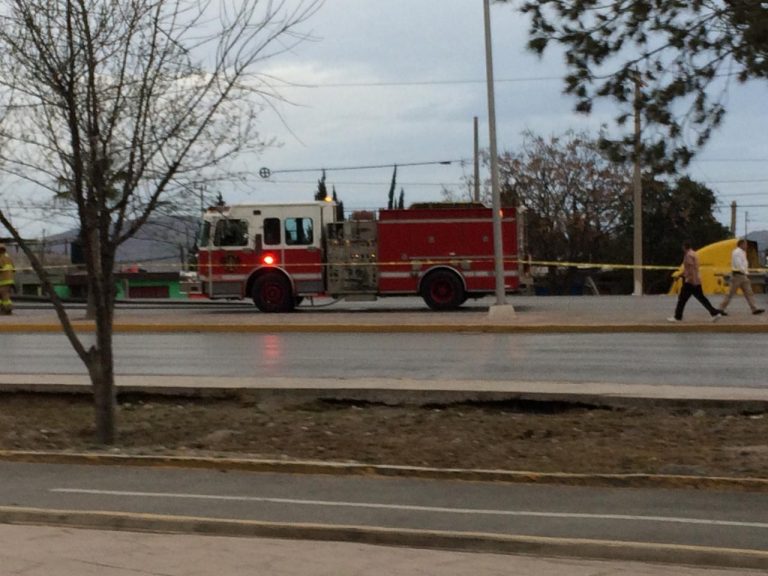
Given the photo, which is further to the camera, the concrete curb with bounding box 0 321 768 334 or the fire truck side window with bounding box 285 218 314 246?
the fire truck side window with bounding box 285 218 314 246

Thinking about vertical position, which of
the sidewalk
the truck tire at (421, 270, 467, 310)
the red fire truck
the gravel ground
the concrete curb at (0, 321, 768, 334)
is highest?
the red fire truck

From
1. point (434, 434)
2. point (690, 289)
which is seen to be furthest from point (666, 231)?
point (434, 434)

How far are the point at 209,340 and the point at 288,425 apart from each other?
915 cm

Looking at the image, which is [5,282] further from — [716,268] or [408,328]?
[716,268]

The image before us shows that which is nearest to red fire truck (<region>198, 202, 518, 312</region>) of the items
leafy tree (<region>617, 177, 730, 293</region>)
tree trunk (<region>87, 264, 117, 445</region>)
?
tree trunk (<region>87, 264, 117, 445</region>)

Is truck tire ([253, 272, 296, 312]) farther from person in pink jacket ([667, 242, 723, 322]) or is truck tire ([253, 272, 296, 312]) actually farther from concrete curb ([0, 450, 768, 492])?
concrete curb ([0, 450, 768, 492])

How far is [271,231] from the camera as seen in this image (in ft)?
91.4

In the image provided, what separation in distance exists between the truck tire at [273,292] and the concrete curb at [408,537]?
19.9 metres

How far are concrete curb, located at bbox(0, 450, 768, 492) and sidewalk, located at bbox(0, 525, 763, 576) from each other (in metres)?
2.27

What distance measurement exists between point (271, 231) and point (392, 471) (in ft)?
63.1

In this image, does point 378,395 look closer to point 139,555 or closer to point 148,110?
point 148,110

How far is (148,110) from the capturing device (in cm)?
1030

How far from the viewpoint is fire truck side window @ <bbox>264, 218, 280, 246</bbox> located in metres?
27.8

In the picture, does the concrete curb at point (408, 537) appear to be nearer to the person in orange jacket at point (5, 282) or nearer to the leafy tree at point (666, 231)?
the person in orange jacket at point (5, 282)
